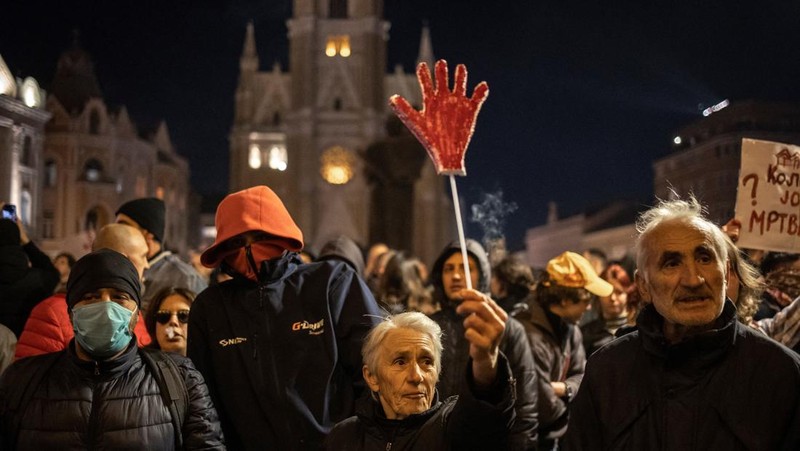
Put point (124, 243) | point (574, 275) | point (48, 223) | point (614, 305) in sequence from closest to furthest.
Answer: point (124, 243) → point (574, 275) → point (614, 305) → point (48, 223)

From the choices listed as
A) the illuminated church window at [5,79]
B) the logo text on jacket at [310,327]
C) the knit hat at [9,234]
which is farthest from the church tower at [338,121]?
the logo text on jacket at [310,327]

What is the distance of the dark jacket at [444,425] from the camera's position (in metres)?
2.89

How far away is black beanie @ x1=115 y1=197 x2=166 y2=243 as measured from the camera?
241 inches

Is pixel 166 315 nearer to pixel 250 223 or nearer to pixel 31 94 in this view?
pixel 250 223

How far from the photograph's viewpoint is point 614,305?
23.9ft

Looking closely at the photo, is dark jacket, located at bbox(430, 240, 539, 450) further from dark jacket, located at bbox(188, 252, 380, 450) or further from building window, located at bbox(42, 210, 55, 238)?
building window, located at bbox(42, 210, 55, 238)

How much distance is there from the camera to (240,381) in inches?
156

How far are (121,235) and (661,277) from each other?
3.29 metres

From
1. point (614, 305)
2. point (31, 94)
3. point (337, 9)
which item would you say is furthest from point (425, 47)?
point (614, 305)

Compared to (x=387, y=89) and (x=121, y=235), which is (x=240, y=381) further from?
(x=387, y=89)

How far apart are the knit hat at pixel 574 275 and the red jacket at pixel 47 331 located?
9.42 ft

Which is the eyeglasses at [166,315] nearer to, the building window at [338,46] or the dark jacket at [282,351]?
the dark jacket at [282,351]

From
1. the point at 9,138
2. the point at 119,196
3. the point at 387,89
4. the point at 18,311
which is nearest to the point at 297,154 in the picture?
the point at 387,89

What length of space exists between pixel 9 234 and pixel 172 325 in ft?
5.50
